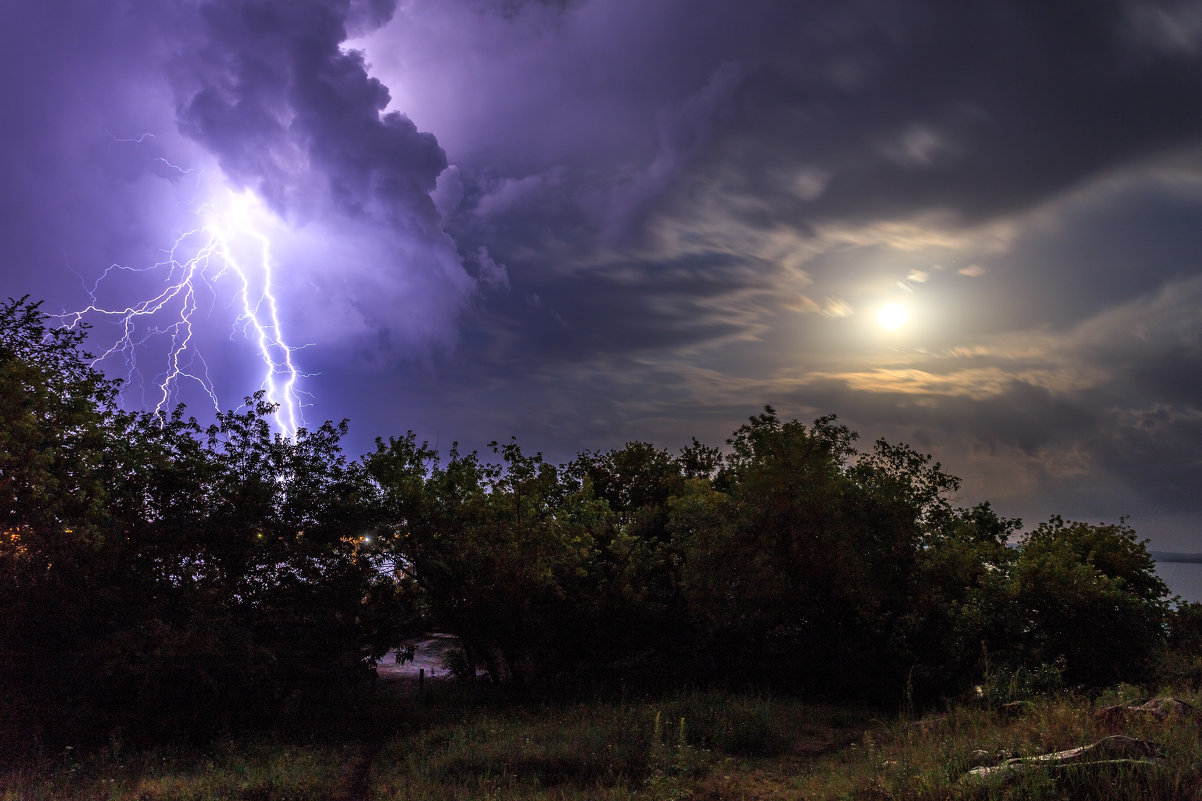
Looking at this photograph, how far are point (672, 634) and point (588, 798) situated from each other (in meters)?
10.4

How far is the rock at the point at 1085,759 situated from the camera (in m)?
6.44

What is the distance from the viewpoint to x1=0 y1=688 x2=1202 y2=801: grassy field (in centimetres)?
700

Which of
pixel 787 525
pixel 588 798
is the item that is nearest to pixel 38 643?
pixel 588 798

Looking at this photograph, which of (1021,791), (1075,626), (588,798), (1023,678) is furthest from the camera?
(1075,626)

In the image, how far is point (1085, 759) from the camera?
6637 millimetres

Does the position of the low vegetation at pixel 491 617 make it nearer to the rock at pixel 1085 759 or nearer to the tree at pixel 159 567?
the tree at pixel 159 567

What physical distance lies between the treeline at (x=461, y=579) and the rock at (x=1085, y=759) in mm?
9079

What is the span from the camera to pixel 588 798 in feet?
29.5

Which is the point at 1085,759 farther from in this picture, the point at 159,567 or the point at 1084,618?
the point at 159,567

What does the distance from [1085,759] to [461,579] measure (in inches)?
522

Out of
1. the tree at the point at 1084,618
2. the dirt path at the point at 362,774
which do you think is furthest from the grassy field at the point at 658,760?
the tree at the point at 1084,618

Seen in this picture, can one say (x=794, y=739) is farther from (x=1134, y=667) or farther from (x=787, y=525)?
(x=1134, y=667)

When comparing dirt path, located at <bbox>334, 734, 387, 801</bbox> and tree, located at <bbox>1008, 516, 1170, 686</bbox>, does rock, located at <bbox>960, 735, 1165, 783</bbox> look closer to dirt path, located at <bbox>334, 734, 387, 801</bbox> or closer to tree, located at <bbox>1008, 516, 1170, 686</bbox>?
dirt path, located at <bbox>334, 734, 387, 801</bbox>

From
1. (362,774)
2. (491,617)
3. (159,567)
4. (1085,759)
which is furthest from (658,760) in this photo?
(159,567)
